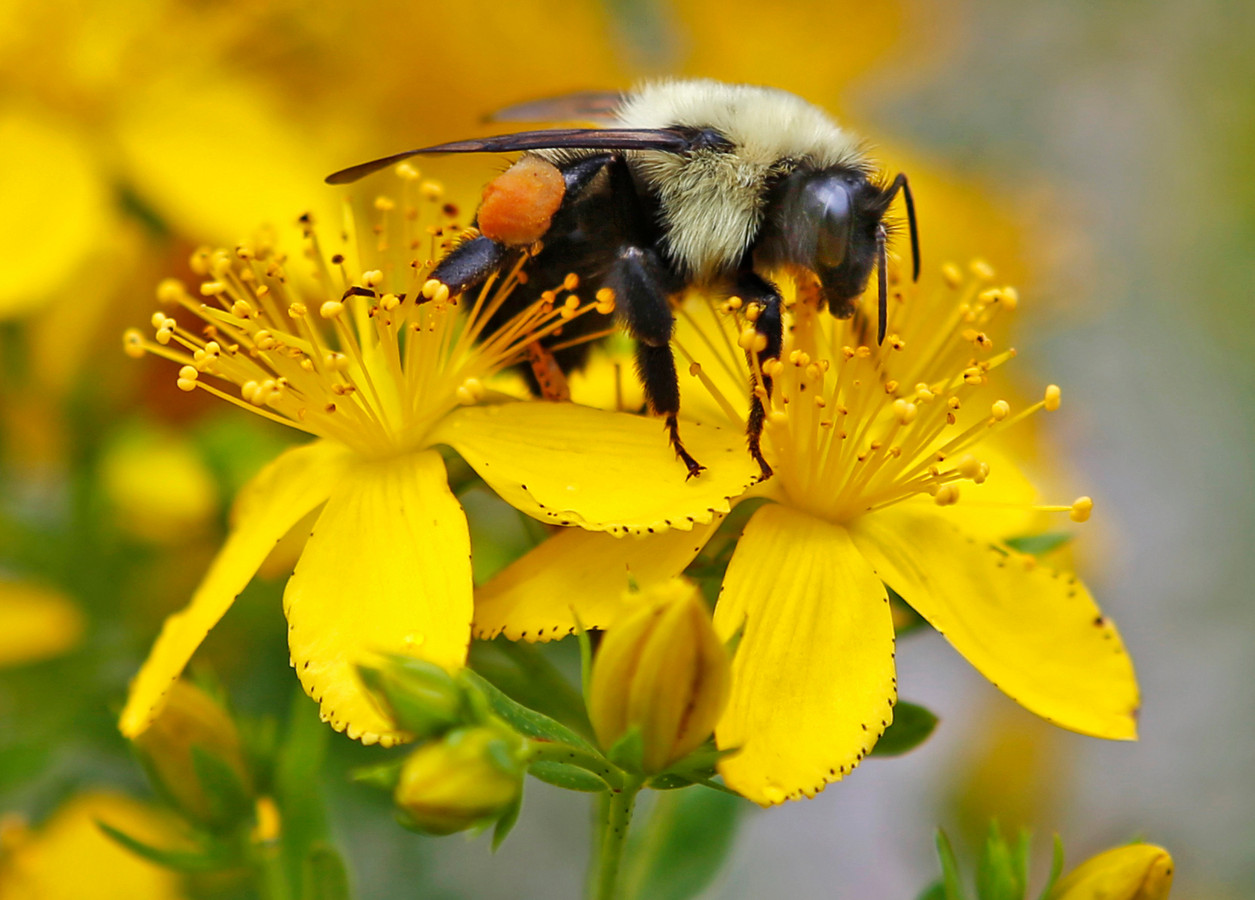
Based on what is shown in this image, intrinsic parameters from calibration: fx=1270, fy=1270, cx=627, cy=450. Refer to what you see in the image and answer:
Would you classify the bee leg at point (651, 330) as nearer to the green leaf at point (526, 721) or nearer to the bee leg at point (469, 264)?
the bee leg at point (469, 264)

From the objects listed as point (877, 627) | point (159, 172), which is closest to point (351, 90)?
point (159, 172)

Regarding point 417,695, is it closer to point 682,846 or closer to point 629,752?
point 629,752

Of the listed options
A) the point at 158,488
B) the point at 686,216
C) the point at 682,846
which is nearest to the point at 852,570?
the point at 686,216

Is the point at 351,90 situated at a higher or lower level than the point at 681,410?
higher

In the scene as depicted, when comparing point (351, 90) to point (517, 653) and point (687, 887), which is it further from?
point (687, 887)

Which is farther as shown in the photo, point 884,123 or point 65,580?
point 884,123
